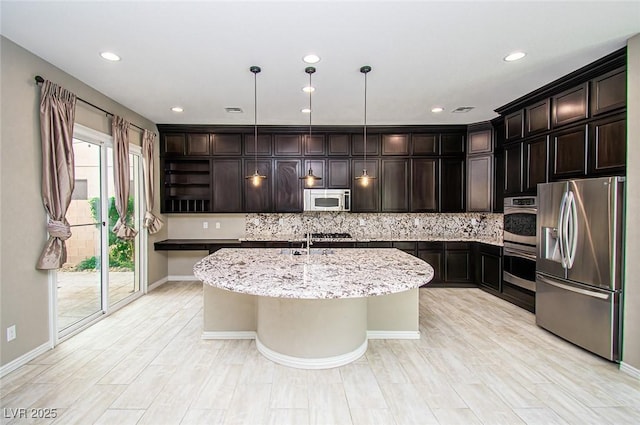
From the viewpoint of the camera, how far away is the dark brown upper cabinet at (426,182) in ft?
17.2

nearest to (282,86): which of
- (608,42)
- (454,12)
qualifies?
(454,12)

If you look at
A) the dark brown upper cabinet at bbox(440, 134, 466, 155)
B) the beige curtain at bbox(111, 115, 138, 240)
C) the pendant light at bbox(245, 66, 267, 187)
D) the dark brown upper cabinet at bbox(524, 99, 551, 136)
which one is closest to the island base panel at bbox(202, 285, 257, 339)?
the pendant light at bbox(245, 66, 267, 187)

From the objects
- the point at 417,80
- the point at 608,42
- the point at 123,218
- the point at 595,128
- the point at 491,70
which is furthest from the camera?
the point at 123,218

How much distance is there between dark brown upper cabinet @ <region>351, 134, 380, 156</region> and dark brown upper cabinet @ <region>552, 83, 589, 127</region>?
2.48 metres

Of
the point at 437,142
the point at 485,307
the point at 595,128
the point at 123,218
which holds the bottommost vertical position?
the point at 485,307

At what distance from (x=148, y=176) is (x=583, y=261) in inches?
218

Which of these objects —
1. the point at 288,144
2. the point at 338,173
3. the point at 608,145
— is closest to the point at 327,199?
the point at 338,173

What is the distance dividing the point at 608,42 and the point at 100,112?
5.19 meters

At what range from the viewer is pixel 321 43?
98.8 inches

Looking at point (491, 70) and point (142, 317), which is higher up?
point (491, 70)

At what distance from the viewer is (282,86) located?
3.43m

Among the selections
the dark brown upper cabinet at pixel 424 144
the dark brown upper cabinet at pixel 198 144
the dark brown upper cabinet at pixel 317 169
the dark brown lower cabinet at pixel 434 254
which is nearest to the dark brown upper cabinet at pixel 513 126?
the dark brown upper cabinet at pixel 424 144

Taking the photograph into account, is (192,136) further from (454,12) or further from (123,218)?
(454,12)

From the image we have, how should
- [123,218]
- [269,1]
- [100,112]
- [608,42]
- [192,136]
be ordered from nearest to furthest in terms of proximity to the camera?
1. [269,1]
2. [608,42]
3. [100,112]
4. [123,218]
5. [192,136]
